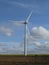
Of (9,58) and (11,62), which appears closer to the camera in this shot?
(11,62)

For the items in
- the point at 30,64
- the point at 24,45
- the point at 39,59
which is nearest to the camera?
the point at 30,64

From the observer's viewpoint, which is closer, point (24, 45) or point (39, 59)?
point (39, 59)

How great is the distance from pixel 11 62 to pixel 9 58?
188 centimetres

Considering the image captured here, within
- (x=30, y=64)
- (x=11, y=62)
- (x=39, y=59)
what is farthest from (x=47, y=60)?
(x=11, y=62)

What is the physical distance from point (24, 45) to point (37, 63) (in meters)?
4.89

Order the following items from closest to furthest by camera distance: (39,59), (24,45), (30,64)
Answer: (30,64) → (39,59) → (24,45)

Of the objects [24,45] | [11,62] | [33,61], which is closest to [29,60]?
[33,61]

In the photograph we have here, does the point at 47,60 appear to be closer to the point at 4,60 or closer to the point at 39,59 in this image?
the point at 39,59

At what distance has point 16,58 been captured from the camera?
24297 millimetres

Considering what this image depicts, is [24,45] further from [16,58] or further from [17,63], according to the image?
[17,63]

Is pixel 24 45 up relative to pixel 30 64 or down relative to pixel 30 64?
up

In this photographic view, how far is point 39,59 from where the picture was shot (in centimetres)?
2327

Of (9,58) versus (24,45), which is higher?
(24,45)

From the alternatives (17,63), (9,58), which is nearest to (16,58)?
(9,58)
